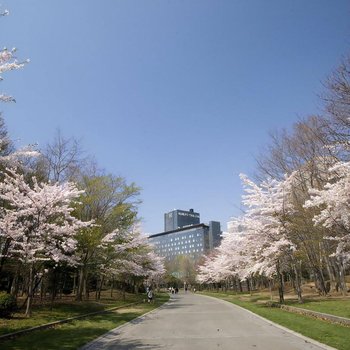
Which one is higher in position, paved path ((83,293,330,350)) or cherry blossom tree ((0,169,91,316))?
cherry blossom tree ((0,169,91,316))

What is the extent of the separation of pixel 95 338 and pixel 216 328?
4580 millimetres

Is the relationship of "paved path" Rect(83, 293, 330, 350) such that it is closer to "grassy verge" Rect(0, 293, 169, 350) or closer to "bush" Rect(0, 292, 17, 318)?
"grassy verge" Rect(0, 293, 169, 350)

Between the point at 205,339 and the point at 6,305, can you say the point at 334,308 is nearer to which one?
the point at 205,339

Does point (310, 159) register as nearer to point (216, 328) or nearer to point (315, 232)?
point (315, 232)

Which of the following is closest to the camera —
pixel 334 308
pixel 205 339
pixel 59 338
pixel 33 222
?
pixel 205 339

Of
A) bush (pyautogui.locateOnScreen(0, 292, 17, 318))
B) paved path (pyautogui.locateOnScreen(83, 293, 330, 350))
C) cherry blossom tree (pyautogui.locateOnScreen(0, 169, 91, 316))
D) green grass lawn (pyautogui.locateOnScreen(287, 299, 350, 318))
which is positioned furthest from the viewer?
cherry blossom tree (pyautogui.locateOnScreen(0, 169, 91, 316))

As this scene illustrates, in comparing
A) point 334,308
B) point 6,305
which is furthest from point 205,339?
point 334,308

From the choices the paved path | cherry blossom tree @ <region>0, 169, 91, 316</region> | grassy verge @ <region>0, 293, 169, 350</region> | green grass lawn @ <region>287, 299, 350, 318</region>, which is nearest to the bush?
cherry blossom tree @ <region>0, 169, 91, 316</region>

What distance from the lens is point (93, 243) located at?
2456 centimetres

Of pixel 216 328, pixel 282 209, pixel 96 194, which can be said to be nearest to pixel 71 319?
pixel 216 328

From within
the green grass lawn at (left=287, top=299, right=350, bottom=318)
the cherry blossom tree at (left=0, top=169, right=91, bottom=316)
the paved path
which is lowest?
the paved path

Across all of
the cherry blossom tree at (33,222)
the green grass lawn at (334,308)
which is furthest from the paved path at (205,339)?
the cherry blossom tree at (33,222)

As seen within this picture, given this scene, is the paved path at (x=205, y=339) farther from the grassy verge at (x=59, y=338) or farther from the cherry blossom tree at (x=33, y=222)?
the cherry blossom tree at (x=33, y=222)

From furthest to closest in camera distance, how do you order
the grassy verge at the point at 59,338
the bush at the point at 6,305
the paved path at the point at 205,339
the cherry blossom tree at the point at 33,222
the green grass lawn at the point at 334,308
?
the cherry blossom tree at the point at 33,222
the bush at the point at 6,305
the green grass lawn at the point at 334,308
the grassy verge at the point at 59,338
the paved path at the point at 205,339
